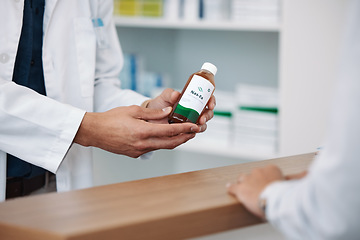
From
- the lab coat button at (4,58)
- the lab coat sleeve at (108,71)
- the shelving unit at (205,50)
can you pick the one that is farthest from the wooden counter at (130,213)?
the shelving unit at (205,50)

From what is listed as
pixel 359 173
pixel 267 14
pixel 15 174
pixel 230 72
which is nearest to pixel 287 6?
pixel 267 14

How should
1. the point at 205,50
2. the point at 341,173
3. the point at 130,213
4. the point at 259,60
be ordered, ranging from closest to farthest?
the point at 341,173
the point at 130,213
the point at 259,60
the point at 205,50

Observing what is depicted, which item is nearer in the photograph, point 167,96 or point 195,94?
point 195,94

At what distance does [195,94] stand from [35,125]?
40 centimetres

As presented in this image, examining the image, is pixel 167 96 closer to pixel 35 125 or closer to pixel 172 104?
pixel 172 104

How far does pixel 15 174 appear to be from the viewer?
130 cm

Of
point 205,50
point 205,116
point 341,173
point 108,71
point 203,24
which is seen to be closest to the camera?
point 341,173

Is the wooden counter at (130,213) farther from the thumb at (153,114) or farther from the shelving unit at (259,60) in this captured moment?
the shelving unit at (259,60)

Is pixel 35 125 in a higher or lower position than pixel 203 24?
lower

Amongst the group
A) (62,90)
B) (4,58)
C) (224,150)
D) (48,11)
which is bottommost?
(224,150)

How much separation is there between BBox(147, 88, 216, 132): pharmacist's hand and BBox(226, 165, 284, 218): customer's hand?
1.40ft

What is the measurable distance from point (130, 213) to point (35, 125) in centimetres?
53

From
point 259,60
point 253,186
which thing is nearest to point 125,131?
point 253,186

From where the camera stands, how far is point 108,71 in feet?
5.12
